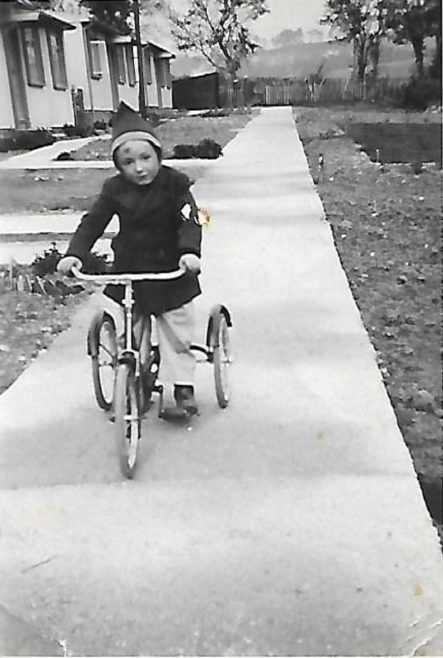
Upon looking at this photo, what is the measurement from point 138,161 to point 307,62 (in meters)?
0.29

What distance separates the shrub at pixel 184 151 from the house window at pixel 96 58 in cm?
16

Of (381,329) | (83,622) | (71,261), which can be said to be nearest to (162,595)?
(83,622)

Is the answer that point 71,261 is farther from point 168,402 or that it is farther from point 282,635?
point 282,635

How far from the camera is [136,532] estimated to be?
1111 millimetres

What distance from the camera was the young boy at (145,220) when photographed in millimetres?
1124

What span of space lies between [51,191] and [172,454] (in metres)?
0.44

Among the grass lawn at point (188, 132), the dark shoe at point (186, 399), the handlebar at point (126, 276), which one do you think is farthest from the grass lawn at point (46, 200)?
the dark shoe at point (186, 399)

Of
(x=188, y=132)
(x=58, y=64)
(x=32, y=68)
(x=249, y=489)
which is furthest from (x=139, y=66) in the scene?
(x=249, y=489)

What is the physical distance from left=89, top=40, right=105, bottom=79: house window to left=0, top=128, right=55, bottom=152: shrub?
0.47 feet

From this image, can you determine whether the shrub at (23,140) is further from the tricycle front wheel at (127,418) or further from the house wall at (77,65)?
the tricycle front wheel at (127,418)

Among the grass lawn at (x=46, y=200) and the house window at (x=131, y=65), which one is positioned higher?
the house window at (x=131, y=65)

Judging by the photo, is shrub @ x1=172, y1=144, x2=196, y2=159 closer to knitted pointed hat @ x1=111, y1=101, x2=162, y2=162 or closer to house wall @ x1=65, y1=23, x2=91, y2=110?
knitted pointed hat @ x1=111, y1=101, x2=162, y2=162

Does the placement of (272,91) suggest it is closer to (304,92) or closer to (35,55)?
(304,92)

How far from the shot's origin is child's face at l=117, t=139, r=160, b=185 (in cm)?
112
